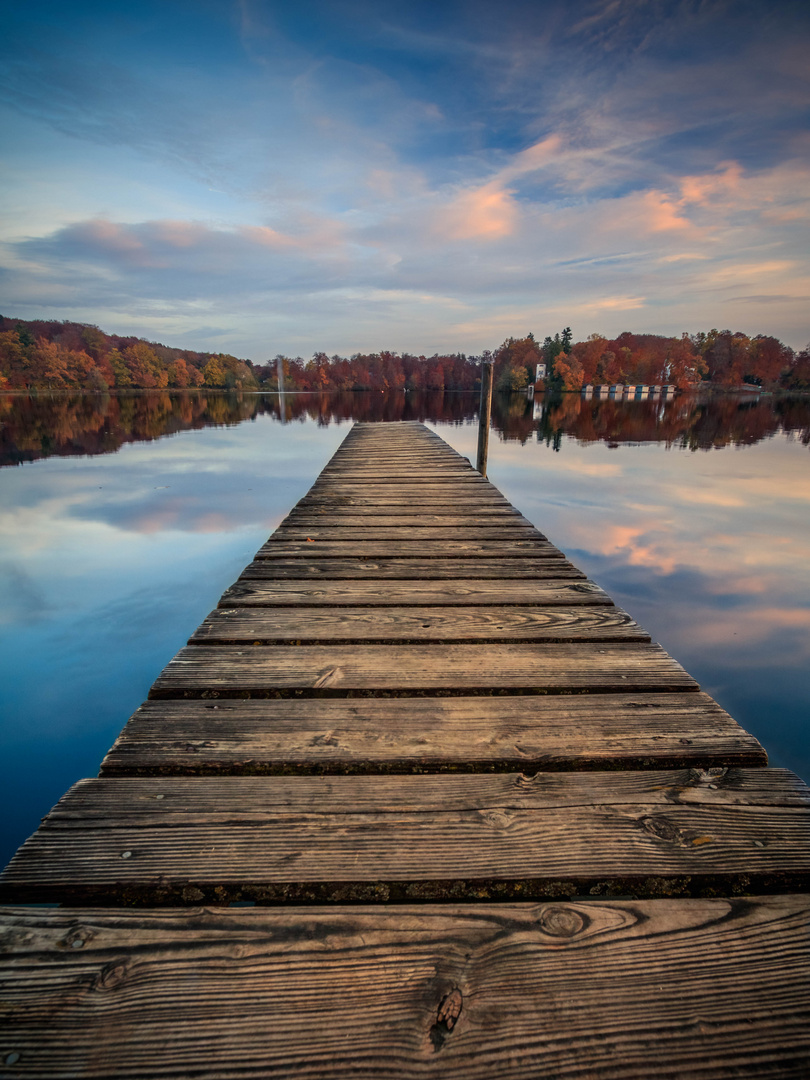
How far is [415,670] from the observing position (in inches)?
74.0

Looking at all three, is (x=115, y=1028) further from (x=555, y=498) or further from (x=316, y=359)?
(x=316, y=359)

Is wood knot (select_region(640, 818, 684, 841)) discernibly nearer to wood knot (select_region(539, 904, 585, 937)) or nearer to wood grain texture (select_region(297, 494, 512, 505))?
wood knot (select_region(539, 904, 585, 937))

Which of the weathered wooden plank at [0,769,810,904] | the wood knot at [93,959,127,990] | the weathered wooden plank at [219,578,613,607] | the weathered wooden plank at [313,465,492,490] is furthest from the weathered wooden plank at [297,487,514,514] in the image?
the wood knot at [93,959,127,990]

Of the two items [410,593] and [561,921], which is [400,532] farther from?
[561,921]

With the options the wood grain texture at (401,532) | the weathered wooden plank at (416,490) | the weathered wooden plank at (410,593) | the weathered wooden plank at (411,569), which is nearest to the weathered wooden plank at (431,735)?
the weathered wooden plank at (410,593)

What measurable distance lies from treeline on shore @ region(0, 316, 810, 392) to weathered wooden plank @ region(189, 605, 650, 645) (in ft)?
270

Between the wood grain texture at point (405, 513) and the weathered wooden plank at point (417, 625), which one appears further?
the wood grain texture at point (405, 513)

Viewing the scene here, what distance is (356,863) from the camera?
108cm

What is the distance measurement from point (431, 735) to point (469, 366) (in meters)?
102

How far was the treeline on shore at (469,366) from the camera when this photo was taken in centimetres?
7488

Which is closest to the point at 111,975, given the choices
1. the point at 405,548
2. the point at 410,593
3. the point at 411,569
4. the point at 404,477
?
the point at 410,593

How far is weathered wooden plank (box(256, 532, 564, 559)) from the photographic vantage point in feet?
10.7

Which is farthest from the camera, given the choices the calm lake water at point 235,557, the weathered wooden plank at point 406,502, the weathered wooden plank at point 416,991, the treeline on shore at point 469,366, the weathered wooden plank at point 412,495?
the treeline on shore at point 469,366

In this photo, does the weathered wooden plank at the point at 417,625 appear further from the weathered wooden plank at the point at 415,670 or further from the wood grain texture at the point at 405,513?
the wood grain texture at the point at 405,513
